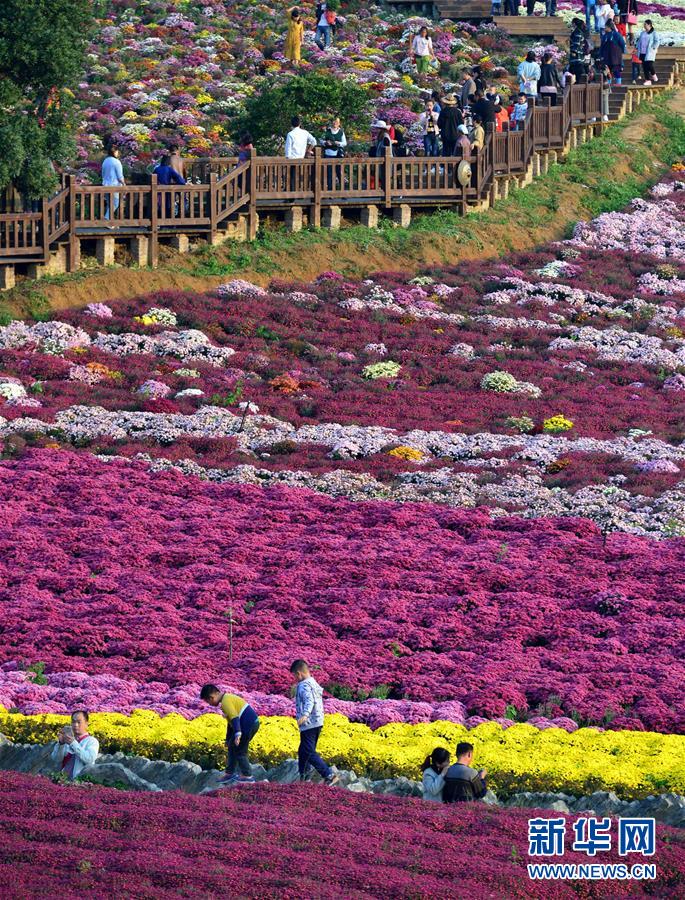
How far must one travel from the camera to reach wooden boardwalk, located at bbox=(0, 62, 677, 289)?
4078 cm

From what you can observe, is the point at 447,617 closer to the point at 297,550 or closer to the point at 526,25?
the point at 297,550

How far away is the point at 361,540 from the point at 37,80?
17.3 metres

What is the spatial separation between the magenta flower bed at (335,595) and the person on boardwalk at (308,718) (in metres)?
4.40

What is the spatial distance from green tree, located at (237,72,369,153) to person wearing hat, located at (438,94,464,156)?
595 centimetres

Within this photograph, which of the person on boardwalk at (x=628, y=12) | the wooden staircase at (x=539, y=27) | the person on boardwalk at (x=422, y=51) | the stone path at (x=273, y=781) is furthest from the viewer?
the wooden staircase at (x=539, y=27)

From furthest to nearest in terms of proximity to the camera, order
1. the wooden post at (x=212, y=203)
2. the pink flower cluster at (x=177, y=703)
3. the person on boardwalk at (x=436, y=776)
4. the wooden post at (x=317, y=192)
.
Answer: the wooden post at (x=317, y=192), the wooden post at (x=212, y=203), the pink flower cluster at (x=177, y=703), the person on boardwalk at (x=436, y=776)

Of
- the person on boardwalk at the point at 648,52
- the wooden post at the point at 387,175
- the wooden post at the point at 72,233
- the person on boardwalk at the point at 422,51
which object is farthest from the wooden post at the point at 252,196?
the person on boardwalk at the point at 648,52

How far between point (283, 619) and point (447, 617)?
2437mm

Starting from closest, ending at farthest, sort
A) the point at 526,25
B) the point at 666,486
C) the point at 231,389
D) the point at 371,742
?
the point at 371,742, the point at 666,486, the point at 231,389, the point at 526,25

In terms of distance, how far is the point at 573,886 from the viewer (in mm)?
15500

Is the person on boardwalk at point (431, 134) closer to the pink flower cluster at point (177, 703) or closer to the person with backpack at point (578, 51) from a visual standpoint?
the person with backpack at point (578, 51)

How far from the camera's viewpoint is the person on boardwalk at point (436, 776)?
18.4 meters

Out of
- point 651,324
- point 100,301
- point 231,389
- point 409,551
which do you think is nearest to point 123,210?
point 100,301

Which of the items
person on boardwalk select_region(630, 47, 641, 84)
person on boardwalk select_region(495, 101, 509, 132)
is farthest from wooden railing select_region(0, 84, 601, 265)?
person on boardwalk select_region(630, 47, 641, 84)
